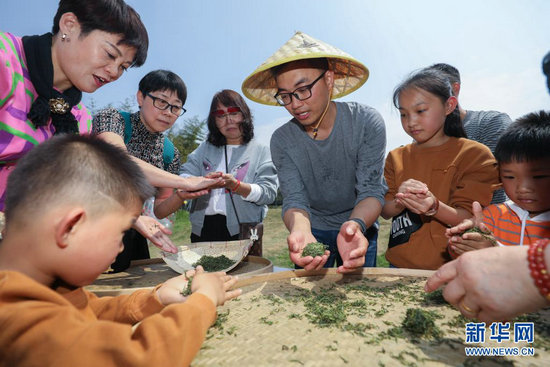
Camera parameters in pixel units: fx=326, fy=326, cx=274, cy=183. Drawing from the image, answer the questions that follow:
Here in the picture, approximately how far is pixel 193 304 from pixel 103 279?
1734mm

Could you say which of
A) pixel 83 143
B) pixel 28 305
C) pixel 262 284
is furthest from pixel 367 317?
pixel 83 143

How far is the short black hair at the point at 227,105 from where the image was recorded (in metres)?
4.16

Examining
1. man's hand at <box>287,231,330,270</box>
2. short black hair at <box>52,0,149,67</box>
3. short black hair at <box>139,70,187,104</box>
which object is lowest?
man's hand at <box>287,231,330,270</box>

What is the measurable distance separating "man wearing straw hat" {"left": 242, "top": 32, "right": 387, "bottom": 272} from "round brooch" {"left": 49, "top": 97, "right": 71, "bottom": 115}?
1434mm

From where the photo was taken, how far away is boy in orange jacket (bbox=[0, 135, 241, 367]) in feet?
3.02

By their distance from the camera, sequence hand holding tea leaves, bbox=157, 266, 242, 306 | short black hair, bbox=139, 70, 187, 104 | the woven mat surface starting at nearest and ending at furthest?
1. the woven mat surface
2. hand holding tea leaves, bbox=157, 266, 242, 306
3. short black hair, bbox=139, 70, 187, 104

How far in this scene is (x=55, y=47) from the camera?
2.33 meters

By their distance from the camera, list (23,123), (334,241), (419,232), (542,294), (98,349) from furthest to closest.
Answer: (334,241)
(419,232)
(23,123)
(542,294)
(98,349)

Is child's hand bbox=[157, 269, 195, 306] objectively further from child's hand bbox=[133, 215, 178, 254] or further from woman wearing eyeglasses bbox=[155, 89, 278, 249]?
woman wearing eyeglasses bbox=[155, 89, 278, 249]

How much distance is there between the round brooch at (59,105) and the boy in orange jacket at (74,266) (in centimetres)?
121

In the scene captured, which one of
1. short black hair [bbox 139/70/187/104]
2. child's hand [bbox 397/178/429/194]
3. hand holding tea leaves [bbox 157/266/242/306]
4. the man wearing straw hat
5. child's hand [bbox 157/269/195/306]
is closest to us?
hand holding tea leaves [bbox 157/266/242/306]

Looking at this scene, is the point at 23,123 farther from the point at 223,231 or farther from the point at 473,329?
the point at 473,329

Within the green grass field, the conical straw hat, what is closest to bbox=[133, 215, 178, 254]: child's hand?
the conical straw hat

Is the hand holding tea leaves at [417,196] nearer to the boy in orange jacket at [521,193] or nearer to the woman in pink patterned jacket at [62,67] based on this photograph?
the boy in orange jacket at [521,193]
